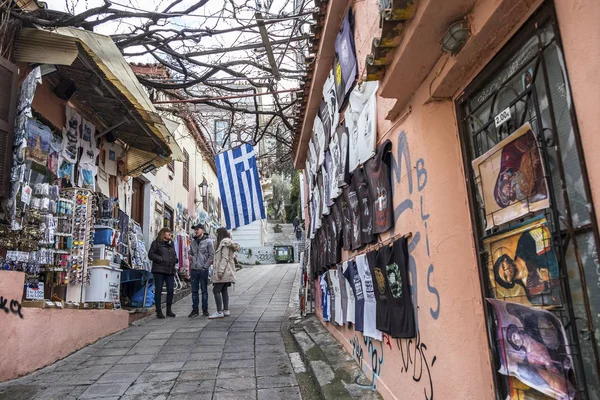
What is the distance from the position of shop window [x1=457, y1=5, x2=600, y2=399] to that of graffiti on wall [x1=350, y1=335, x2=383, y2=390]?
1.66 meters

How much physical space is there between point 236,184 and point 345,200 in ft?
15.5

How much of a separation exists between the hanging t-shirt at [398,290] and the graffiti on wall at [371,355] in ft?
1.96

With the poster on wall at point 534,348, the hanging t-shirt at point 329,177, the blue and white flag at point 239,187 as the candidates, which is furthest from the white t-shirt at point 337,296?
the blue and white flag at point 239,187

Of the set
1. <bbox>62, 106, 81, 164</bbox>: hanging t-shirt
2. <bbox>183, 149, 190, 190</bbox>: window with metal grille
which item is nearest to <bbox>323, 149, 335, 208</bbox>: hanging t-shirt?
<bbox>62, 106, 81, 164</bbox>: hanging t-shirt

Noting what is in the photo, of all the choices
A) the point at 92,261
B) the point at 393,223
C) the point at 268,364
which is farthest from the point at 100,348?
the point at 393,223

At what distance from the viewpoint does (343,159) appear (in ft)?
16.6

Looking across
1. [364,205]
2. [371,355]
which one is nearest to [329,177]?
[364,205]

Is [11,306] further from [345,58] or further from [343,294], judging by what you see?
[345,58]

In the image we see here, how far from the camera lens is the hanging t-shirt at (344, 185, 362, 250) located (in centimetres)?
458

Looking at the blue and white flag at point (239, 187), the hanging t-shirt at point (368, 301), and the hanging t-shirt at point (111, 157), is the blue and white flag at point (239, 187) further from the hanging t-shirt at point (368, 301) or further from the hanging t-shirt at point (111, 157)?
the hanging t-shirt at point (368, 301)

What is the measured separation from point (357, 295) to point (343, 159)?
1553 millimetres

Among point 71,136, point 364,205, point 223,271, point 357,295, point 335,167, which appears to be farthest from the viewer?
point 223,271

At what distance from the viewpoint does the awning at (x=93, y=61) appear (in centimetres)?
529

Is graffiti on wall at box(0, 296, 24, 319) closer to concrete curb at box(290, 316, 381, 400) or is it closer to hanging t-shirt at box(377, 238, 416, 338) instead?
concrete curb at box(290, 316, 381, 400)
